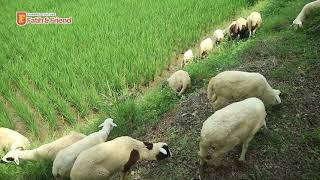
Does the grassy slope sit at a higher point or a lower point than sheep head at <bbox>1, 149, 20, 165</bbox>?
higher

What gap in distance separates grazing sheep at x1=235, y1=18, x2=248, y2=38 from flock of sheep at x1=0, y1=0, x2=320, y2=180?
3341mm

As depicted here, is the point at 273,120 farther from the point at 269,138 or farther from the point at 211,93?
the point at 211,93

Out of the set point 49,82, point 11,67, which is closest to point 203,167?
point 49,82

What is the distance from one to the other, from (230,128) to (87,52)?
14.3 feet

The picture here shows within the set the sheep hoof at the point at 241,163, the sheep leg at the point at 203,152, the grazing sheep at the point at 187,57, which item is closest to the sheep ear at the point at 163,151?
the sheep leg at the point at 203,152

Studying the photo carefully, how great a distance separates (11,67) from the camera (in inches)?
286

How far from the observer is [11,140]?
5.39m

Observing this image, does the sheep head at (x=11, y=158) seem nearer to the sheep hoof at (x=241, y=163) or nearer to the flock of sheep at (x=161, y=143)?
the flock of sheep at (x=161, y=143)

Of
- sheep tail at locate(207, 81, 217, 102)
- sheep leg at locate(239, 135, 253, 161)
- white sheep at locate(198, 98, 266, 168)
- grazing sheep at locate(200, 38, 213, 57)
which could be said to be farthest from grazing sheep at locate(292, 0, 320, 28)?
sheep leg at locate(239, 135, 253, 161)

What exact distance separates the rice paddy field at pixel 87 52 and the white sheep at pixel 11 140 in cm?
37

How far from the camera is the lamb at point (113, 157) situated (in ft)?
12.7

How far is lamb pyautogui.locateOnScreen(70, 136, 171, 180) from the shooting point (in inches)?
153

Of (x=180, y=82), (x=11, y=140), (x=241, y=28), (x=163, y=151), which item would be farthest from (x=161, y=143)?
(x=241, y=28)

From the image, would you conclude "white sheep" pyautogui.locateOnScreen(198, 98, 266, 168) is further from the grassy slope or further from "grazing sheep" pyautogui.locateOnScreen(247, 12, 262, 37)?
"grazing sheep" pyautogui.locateOnScreen(247, 12, 262, 37)
